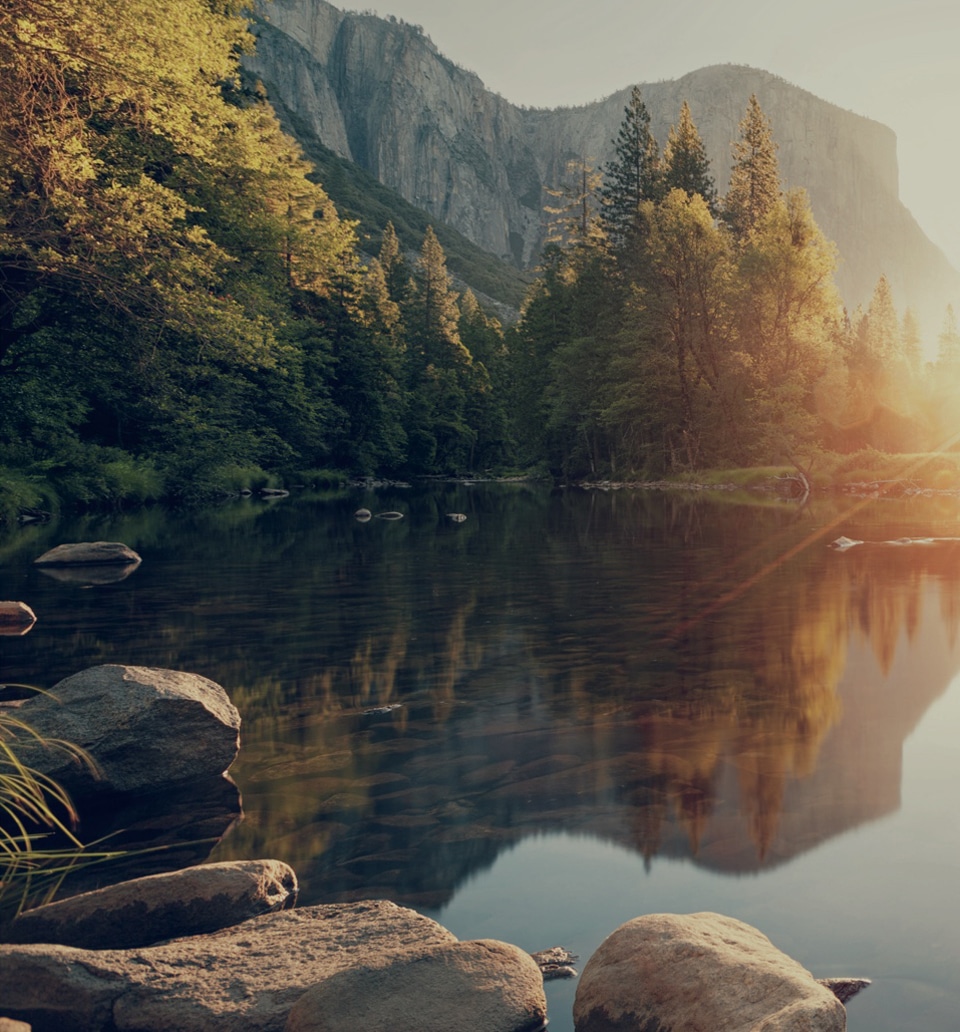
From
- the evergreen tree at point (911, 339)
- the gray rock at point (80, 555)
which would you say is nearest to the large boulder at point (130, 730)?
the gray rock at point (80, 555)

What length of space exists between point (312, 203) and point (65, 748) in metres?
56.9

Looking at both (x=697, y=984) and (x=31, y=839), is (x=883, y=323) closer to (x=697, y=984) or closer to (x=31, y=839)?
(x=31, y=839)

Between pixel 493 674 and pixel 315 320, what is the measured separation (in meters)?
57.2

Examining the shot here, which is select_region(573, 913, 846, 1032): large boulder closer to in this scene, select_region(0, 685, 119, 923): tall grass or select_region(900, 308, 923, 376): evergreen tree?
select_region(0, 685, 119, 923): tall grass

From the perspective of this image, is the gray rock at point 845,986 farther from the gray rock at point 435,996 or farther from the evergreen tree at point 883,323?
the evergreen tree at point 883,323

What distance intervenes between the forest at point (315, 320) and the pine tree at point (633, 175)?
0.74 ft

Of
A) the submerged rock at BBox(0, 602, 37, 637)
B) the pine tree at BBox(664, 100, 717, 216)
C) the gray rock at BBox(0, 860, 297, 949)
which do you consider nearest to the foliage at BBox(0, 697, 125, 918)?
the gray rock at BBox(0, 860, 297, 949)

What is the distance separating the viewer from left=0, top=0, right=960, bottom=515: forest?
736 inches

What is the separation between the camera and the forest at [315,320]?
18688 mm

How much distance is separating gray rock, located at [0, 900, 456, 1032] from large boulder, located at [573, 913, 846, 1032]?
0.81 meters

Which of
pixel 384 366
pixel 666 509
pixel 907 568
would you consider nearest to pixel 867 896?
pixel 907 568

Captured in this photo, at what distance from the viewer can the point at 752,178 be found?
71312mm

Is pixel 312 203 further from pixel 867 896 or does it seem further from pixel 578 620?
pixel 867 896

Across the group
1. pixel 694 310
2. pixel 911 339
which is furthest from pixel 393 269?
pixel 911 339
